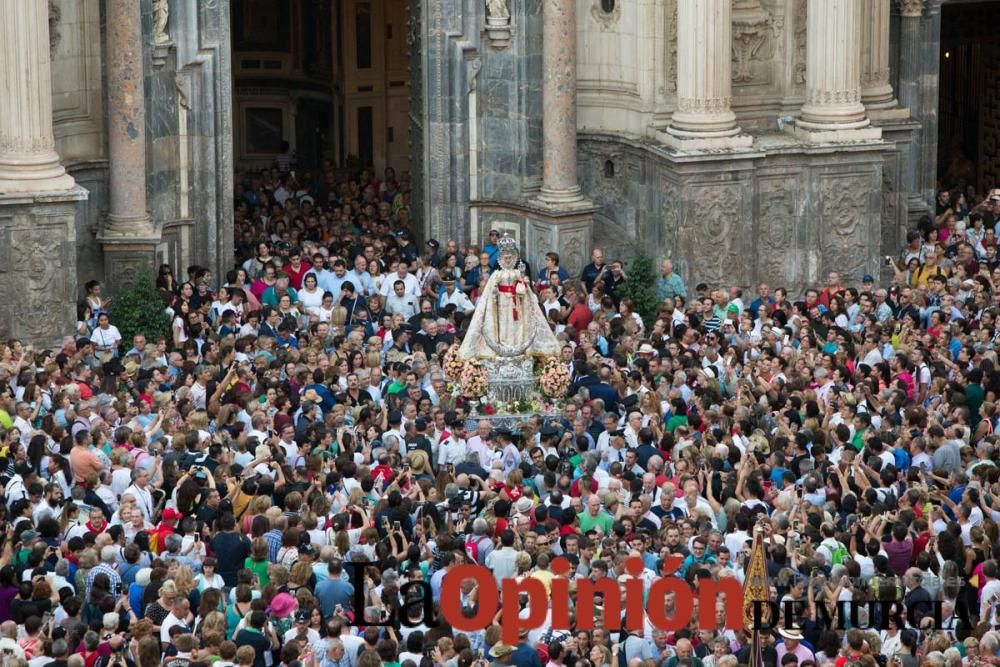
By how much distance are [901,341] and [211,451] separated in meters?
10.0

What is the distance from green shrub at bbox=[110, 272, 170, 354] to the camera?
33.8 metres

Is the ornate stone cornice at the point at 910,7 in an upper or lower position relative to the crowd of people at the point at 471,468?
upper

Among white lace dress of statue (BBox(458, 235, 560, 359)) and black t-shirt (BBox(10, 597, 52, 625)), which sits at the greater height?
white lace dress of statue (BBox(458, 235, 560, 359))

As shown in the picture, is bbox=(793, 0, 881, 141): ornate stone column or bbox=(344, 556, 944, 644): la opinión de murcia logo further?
bbox=(793, 0, 881, 141): ornate stone column

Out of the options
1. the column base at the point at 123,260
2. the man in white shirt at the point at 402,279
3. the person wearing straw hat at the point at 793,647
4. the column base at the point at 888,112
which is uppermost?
the column base at the point at 888,112

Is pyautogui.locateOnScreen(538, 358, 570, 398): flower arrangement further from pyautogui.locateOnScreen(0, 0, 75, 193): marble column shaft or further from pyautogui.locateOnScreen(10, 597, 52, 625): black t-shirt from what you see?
pyautogui.locateOnScreen(10, 597, 52, 625): black t-shirt

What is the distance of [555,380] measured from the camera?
31000mm

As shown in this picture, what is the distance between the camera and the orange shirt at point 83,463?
86.7 feet

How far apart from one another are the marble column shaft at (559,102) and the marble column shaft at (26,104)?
7.53 m

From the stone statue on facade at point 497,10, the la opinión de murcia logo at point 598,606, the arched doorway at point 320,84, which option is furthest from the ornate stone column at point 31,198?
the arched doorway at point 320,84

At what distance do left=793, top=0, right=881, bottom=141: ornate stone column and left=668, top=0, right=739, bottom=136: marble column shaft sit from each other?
1.37 meters

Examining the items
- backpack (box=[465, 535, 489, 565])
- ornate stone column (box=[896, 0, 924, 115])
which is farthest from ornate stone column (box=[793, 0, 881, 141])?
backpack (box=[465, 535, 489, 565])

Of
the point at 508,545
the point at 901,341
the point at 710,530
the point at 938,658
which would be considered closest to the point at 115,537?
the point at 508,545

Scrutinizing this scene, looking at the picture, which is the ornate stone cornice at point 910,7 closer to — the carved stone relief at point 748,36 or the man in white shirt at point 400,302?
the carved stone relief at point 748,36
